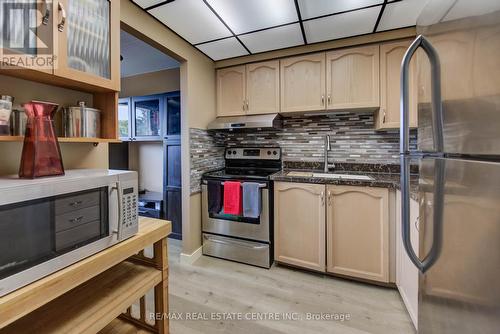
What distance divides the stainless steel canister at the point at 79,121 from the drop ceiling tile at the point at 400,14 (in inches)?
83.1

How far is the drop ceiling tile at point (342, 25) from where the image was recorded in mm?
1734

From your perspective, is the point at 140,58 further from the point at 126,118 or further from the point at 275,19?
the point at 275,19

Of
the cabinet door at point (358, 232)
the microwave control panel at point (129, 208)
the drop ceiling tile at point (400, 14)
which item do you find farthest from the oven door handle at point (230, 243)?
the drop ceiling tile at point (400, 14)

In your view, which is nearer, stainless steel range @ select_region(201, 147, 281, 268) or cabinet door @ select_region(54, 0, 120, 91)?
cabinet door @ select_region(54, 0, 120, 91)

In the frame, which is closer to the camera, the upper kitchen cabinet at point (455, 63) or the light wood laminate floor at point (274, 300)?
the upper kitchen cabinet at point (455, 63)

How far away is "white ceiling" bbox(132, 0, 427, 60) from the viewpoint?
1.60 m

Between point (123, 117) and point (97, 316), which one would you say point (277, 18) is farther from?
point (123, 117)

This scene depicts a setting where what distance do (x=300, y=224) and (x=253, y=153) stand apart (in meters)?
1.07

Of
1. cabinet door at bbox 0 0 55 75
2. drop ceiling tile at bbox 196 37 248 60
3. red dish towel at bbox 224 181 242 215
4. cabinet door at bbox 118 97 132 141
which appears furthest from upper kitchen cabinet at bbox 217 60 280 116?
cabinet door at bbox 0 0 55 75

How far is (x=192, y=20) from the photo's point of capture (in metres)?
1.81

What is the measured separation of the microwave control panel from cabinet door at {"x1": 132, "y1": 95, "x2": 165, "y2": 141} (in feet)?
6.40

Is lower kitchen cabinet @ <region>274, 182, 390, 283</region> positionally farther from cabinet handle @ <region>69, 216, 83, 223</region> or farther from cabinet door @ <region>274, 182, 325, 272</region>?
cabinet handle @ <region>69, 216, 83, 223</region>

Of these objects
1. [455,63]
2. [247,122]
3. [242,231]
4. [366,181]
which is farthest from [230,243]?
[455,63]

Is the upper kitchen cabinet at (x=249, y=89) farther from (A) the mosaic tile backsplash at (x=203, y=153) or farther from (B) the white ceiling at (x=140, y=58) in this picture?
(B) the white ceiling at (x=140, y=58)
